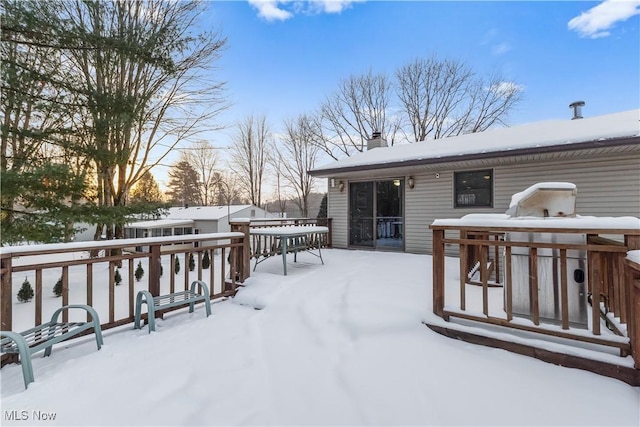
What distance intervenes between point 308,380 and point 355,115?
18565mm

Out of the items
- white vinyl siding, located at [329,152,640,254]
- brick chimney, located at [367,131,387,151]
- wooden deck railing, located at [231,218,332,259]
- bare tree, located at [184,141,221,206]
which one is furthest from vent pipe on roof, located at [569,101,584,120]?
bare tree, located at [184,141,221,206]

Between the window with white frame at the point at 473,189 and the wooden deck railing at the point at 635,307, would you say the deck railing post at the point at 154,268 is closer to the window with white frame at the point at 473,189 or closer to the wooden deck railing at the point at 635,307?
the wooden deck railing at the point at 635,307

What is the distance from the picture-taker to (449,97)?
17.5 meters

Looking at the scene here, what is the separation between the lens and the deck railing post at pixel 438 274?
8.83 feet

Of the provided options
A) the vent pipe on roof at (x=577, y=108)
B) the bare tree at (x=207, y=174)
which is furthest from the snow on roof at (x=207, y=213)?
the vent pipe on roof at (x=577, y=108)

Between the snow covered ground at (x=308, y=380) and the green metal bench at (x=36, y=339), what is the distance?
0.11m

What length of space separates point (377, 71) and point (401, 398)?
19026 mm

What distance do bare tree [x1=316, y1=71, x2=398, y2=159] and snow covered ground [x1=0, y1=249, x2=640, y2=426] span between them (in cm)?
1723

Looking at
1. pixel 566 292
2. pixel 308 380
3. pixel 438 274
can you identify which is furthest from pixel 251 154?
pixel 566 292

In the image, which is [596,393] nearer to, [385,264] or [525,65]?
[385,264]

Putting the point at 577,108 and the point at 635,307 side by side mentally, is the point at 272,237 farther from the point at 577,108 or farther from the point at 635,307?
the point at 577,108

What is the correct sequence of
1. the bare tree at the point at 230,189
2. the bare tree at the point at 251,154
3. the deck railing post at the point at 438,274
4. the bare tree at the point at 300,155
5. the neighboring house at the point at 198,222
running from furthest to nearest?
the bare tree at the point at 230,189
the bare tree at the point at 251,154
the bare tree at the point at 300,155
the neighboring house at the point at 198,222
the deck railing post at the point at 438,274

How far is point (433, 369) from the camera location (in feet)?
6.72

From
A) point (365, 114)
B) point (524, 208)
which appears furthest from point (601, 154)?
point (365, 114)
